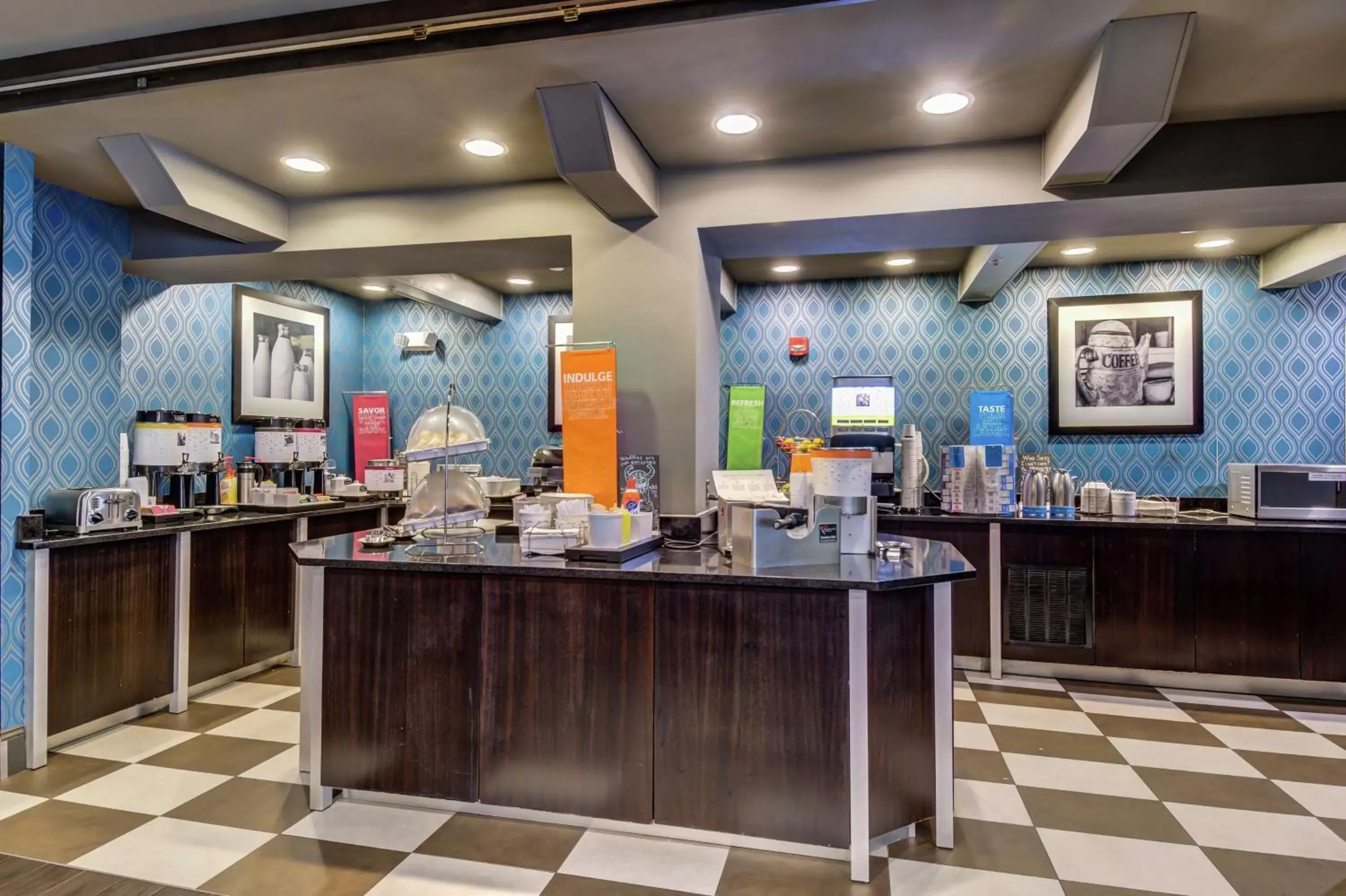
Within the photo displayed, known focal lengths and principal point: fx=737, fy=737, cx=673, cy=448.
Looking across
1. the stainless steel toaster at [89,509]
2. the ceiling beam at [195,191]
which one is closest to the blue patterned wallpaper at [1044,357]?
the ceiling beam at [195,191]

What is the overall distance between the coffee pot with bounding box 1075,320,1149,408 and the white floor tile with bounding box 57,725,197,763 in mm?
6404

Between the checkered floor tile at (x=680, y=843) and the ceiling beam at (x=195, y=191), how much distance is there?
2615mm

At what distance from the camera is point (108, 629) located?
12.1 ft

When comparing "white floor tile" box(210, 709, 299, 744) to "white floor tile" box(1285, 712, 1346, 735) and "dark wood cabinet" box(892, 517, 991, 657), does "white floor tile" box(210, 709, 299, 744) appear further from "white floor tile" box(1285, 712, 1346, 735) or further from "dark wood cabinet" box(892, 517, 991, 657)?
"white floor tile" box(1285, 712, 1346, 735)

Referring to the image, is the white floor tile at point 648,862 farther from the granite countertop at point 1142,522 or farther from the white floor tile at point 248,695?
the granite countertop at point 1142,522

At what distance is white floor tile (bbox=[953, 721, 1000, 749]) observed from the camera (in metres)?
3.56

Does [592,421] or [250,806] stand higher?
[592,421]

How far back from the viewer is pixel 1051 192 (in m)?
3.33

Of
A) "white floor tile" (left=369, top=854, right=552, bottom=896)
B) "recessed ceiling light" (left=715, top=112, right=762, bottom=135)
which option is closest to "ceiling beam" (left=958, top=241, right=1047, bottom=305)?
"recessed ceiling light" (left=715, top=112, right=762, bottom=135)

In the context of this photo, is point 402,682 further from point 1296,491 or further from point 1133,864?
point 1296,491

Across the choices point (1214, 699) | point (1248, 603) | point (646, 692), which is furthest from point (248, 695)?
point (1248, 603)

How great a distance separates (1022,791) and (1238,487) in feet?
9.97

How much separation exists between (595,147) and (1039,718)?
12.0 feet

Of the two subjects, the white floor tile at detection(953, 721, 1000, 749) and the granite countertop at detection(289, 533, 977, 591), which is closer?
the granite countertop at detection(289, 533, 977, 591)
